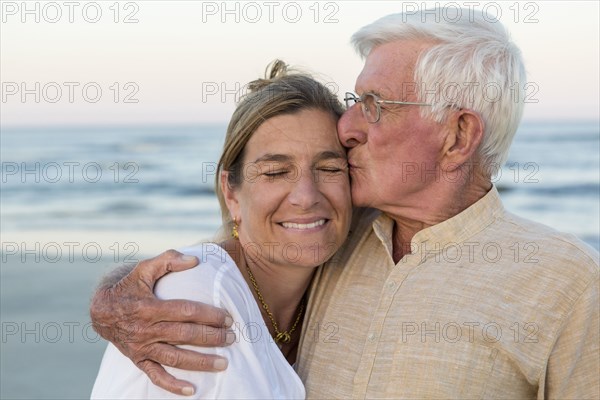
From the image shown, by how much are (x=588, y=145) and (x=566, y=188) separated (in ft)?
22.2

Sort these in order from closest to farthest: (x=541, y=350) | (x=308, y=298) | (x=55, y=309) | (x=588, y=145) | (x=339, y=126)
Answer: (x=541, y=350) < (x=339, y=126) < (x=308, y=298) < (x=55, y=309) < (x=588, y=145)

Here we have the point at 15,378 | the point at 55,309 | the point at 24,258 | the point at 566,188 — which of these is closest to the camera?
the point at 15,378

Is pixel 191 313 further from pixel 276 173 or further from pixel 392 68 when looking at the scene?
pixel 392 68

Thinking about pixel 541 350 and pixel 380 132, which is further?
pixel 380 132

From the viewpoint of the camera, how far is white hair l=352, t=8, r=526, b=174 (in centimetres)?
264

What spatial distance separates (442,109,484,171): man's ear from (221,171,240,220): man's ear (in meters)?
0.72

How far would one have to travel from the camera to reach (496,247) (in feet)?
8.48

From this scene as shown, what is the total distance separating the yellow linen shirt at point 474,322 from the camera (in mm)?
2416

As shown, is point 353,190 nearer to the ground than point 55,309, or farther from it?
farther from it

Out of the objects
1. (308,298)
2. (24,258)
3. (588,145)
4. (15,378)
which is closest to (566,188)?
(588,145)

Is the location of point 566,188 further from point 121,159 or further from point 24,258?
point 121,159

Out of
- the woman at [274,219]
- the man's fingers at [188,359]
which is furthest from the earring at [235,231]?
the man's fingers at [188,359]

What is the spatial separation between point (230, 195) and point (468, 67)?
912mm

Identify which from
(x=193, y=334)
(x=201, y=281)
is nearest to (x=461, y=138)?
(x=201, y=281)
